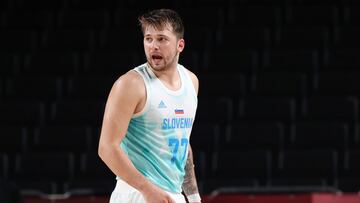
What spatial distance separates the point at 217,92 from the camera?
8461mm

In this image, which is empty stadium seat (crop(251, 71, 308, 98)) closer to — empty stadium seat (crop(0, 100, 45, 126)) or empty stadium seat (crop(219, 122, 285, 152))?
empty stadium seat (crop(219, 122, 285, 152))

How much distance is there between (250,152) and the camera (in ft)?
25.3

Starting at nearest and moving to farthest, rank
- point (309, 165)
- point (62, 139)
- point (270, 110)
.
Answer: point (309, 165) < point (62, 139) < point (270, 110)

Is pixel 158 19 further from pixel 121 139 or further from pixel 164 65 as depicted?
pixel 121 139

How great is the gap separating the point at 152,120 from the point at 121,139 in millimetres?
221

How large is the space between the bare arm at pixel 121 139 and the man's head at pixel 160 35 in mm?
178

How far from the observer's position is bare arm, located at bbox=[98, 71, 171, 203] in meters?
3.39

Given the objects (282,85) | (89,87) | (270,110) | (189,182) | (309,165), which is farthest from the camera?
(89,87)

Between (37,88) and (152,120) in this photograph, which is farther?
(37,88)

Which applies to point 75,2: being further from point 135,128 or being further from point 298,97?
point 135,128

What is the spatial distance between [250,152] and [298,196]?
163 cm

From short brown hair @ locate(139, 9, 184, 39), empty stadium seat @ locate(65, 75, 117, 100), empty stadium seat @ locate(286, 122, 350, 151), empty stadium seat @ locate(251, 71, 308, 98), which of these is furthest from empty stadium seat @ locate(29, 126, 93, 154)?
short brown hair @ locate(139, 9, 184, 39)

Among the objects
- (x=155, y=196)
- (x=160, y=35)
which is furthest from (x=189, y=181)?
(x=160, y=35)

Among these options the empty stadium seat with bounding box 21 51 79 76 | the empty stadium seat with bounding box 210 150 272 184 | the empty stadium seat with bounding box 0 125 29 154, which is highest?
the empty stadium seat with bounding box 21 51 79 76
